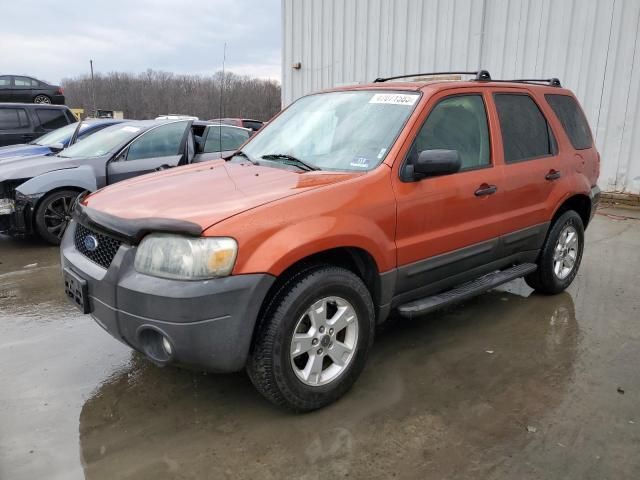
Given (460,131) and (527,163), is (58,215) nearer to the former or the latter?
(460,131)

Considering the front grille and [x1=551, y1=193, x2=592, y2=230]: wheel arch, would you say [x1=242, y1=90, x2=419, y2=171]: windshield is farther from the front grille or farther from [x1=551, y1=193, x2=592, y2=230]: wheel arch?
[x1=551, y1=193, x2=592, y2=230]: wheel arch

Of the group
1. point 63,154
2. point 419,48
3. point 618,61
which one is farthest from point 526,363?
point 419,48

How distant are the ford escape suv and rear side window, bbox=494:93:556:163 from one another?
0.01 meters

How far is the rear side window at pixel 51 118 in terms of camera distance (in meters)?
11.0

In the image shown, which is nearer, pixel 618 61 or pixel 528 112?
pixel 528 112

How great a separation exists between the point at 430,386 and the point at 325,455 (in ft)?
2.98

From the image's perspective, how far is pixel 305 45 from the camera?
13.2m

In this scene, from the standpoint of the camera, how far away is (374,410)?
285 cm

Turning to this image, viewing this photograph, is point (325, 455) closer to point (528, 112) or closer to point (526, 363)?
point (526, 363)

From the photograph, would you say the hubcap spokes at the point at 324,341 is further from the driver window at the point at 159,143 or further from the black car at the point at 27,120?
the black car at the point at 27,120

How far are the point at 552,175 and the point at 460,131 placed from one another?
1117 millimetres

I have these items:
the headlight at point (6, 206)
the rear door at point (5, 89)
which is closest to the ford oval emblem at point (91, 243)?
the headlight at point (6, 206)

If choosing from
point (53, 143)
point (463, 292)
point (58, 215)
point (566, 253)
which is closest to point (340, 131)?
point (463, 292)

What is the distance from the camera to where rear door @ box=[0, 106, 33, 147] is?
1062cm
